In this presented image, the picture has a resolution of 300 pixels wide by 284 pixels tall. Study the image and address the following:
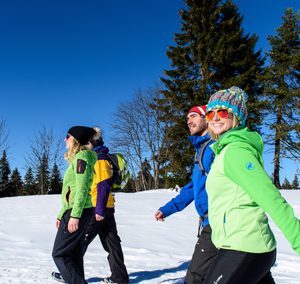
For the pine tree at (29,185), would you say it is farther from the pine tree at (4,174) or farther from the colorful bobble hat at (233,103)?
the colorful bobble hat at (233,103)

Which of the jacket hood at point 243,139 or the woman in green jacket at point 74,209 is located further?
the woman in green jacket at point 74,209

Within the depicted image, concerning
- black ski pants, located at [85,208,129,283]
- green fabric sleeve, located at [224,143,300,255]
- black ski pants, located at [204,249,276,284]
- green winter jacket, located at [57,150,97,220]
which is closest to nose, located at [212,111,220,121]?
green fabric sleeve, located at [224,143,300,255]

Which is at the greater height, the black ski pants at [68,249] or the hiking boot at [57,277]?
the black ski pants at [68,249]

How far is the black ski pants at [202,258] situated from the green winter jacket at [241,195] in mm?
1121

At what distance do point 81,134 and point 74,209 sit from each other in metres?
0.86

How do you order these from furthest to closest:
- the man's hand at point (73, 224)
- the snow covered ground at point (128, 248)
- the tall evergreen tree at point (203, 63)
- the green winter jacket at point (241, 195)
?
the tall evergreen tree at point (203, 63) → the snow covered ground at point (128, 248) → the man's hand at point (73, 224) → the green winter jacket at point (241, 195)

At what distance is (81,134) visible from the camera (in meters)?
3.88

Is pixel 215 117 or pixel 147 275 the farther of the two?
pixel 147 275

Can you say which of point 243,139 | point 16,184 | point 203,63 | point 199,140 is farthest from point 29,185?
point 243,139

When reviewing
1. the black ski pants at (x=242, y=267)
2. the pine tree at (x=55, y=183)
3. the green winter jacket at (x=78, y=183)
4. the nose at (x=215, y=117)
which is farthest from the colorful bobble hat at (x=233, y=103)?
the pine tree at (x=55, y=183)

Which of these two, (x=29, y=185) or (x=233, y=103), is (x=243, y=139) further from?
(x=29, y=185)

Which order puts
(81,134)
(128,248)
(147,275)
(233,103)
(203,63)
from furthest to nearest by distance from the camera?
(203,63), (128,248), (147,275), (81,134), (233,103)

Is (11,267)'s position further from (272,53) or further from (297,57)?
(272,53)

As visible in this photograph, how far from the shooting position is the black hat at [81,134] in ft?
12.7
